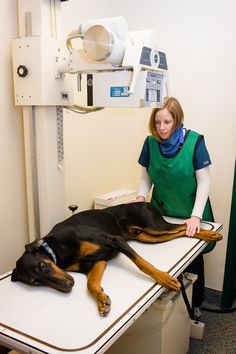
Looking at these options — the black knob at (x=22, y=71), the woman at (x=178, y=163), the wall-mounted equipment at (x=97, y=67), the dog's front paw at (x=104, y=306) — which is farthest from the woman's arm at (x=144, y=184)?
the dog's front paw at (x=104, y=306)

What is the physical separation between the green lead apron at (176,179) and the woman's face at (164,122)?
0.11m

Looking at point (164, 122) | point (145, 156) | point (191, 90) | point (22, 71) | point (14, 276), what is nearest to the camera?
point (14, 276)

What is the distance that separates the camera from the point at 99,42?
1.45 m

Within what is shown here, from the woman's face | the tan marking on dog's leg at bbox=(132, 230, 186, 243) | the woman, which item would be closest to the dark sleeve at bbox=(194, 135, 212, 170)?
the woman

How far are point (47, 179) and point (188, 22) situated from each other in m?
1.50

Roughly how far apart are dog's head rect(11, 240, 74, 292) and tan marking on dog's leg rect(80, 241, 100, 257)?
0.17 metres

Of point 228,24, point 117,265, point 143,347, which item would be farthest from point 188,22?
point 143,347

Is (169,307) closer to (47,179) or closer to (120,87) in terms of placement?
(47,179)

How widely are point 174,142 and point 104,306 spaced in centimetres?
107

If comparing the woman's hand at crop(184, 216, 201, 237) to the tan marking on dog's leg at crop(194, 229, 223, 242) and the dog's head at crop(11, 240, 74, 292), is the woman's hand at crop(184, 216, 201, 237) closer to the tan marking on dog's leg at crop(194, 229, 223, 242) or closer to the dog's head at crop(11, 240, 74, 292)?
the tan marking on dog's leg at crop(194, 229, 223, 242)

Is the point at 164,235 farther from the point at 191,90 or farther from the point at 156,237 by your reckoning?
the point at 191,90

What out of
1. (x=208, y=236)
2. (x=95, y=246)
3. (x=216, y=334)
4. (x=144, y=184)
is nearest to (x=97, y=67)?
(x=95, y=246)

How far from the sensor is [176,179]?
6.68ft

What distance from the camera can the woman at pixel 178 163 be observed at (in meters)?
1.96
